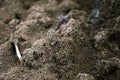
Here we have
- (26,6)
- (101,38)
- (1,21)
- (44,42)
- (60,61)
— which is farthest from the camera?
(26,6)

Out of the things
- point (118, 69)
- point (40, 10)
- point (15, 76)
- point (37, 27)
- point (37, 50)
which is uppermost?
point (40, 10)

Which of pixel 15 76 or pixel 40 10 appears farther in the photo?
pixel 40 10

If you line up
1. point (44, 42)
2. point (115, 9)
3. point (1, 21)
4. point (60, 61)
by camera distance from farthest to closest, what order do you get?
point (1, 21) → point (115, 9) → point (44, 42) → point (60, 61)

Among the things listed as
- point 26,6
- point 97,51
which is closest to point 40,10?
point 26,6

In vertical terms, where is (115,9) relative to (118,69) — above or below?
above

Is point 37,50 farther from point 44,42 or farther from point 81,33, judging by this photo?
point 81,33

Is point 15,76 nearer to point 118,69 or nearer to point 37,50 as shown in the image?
point 37,50
